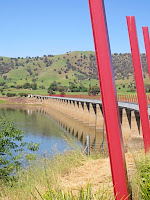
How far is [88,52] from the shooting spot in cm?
19788

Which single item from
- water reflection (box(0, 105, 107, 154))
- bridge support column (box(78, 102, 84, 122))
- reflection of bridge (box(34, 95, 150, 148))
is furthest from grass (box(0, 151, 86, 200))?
bridge support column (box(78, 102, 84, 122))

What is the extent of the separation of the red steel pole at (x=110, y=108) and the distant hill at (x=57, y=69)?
114 m

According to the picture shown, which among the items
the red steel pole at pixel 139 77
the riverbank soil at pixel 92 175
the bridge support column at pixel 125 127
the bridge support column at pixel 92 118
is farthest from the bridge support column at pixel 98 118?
the riverbank soil at pixel 92 175

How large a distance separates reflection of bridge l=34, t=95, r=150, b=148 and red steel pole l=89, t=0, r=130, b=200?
69.7ft

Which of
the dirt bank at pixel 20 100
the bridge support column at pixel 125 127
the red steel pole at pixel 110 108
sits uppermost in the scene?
the red steel pole at pixel 110 108

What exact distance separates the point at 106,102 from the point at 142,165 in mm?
1911

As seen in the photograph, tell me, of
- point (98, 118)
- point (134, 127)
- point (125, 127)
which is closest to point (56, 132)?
point (98, 118)

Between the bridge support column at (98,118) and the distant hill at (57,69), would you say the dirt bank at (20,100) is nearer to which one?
the distant hill at (57,69)

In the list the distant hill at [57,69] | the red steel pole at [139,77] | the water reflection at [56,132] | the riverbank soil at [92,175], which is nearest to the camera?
the riverbank soil at [92,175]

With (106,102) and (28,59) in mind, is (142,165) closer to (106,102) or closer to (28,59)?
(106,102)

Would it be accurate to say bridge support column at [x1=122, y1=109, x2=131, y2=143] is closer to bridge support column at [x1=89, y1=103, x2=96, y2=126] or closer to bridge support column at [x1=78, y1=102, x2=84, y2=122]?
bridge support column at [x1=89, y1=103, x2=96, y2=126]

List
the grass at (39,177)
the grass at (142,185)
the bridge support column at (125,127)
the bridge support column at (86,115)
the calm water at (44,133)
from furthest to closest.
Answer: the bridge support column at (86,115)
the bridge support column at (125,127)
the calm water at (44,133)
the grass at (39,177)
the grass at (142,185)

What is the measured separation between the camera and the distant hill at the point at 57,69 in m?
134

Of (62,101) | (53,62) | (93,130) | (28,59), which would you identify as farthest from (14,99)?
(28,59)
